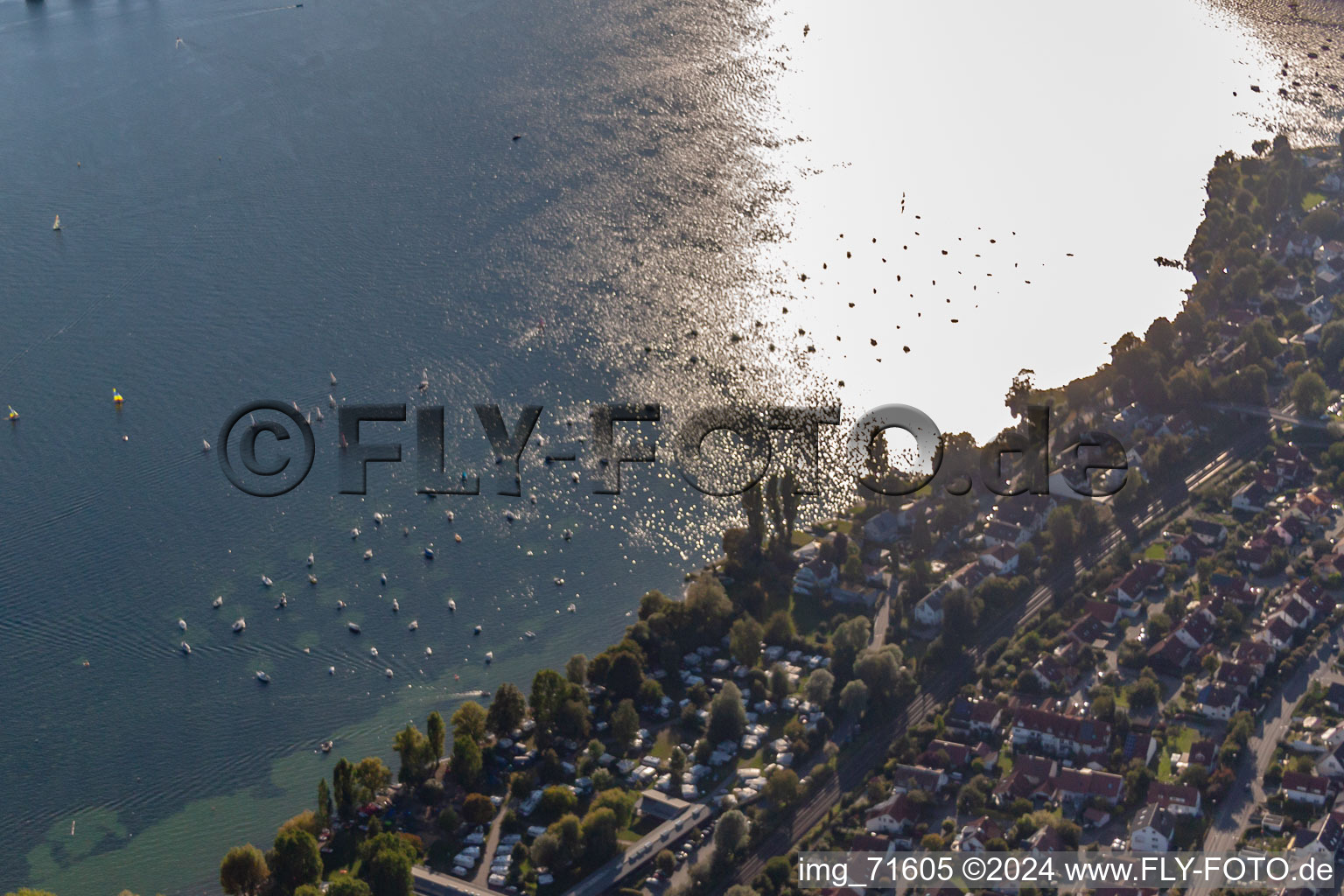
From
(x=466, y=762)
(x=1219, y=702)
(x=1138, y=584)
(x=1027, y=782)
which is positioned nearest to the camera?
(x=1027, y=782)

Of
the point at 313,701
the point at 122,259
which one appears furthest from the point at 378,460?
the point at 122,259

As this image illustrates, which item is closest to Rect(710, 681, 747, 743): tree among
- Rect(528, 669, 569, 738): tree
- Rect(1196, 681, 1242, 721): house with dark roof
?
Rect(528, 669, 569, 738): tree

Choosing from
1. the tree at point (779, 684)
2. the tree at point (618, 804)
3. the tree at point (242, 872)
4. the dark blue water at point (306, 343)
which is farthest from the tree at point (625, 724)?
the tree at point (242, 872)

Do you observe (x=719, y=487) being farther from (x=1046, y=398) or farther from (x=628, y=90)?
(x=628, y=90)

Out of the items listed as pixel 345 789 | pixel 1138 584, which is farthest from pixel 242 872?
pixel 1138 584

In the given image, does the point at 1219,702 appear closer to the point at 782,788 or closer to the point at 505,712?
the point at 782,788

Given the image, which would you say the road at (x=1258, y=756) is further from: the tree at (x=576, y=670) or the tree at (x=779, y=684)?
the tree at (x=576, y=670)
